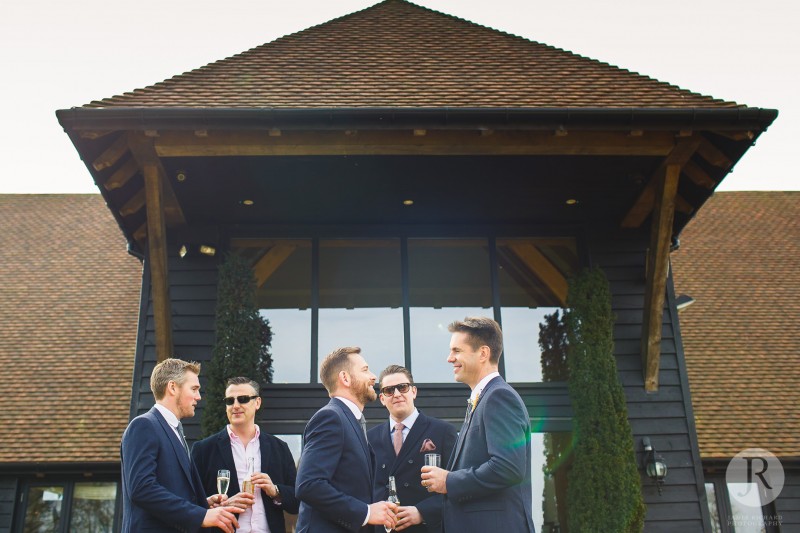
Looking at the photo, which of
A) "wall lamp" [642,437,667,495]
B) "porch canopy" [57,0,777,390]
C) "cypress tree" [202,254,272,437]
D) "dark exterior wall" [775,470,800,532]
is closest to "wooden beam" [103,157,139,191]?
"porch canopy" [57,0,777,390]

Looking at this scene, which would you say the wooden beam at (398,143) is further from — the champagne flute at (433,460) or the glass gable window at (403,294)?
the champagne flute at (433,460)

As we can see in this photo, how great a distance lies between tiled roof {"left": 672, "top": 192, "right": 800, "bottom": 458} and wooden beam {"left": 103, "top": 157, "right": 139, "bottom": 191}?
26.8 feet

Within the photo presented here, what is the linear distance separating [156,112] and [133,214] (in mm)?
1990

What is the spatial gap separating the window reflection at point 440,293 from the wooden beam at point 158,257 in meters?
2.70

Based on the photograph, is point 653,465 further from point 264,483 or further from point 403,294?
point 264,483

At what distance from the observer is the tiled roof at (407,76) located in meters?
7.74

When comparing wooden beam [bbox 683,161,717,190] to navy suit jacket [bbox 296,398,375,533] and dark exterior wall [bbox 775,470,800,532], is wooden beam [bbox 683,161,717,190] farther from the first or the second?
navy suit jacket [bbox 296,398,375,533]

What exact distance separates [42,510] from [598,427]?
7.84m

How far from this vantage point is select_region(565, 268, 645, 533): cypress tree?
8000 mm

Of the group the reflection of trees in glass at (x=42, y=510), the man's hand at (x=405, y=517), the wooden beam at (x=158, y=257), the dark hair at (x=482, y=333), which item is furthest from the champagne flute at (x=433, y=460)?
the reflection of trees in glass at (x=42, y=510)

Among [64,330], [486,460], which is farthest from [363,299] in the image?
[64,330]

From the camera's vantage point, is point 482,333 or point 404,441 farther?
point 404,441

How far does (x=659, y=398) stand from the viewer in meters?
8.81

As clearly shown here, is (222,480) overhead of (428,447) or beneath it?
beneath
